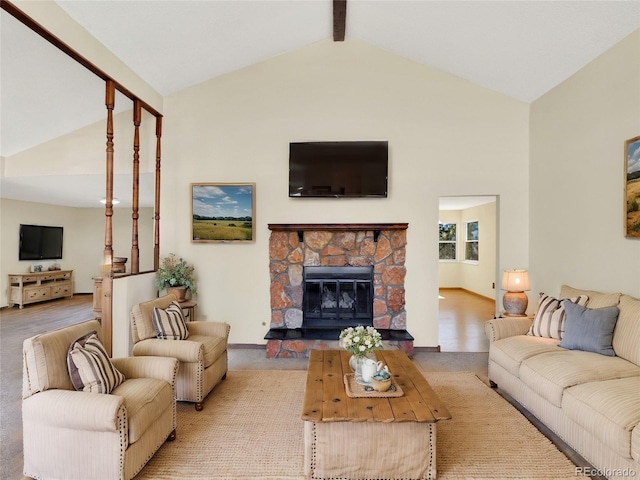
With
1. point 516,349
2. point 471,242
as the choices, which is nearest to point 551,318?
point 516,349

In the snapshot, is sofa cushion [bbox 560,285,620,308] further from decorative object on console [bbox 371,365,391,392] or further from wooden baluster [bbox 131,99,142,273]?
wooden baluster [bbox 131,99,142,273]

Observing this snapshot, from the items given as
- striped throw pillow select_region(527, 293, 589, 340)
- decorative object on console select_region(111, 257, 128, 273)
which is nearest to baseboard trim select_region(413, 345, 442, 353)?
striped throw pillow select_region(527, 293, 589, 340)

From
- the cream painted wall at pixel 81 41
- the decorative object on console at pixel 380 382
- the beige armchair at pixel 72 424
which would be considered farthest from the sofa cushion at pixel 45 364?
the cream painted wall at pixel 81 41

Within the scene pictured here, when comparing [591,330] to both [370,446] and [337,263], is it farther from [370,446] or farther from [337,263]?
[337,263]

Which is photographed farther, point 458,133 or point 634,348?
point 458,133

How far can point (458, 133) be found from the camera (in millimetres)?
4594

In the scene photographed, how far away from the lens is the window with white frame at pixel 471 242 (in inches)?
368

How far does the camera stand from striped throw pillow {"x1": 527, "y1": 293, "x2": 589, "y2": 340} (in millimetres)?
3168

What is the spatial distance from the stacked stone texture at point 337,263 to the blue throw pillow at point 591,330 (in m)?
1.95

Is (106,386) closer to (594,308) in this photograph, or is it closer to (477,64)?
(594,308)

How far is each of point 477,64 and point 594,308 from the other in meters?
2.95

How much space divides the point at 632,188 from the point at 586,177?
58 centimetres

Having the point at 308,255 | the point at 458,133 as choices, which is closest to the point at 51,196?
the point at 308,255

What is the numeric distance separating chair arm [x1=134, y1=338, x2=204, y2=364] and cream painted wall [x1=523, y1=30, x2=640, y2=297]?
3750 mm
